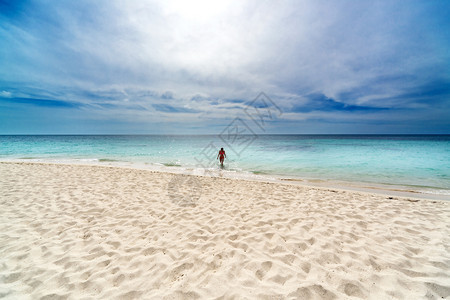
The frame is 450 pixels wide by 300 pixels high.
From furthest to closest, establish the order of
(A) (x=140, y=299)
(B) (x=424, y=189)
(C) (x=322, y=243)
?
(B) (x=424, y=189)
(C) (x=322, y=243)
(A) (x=140, y=299)

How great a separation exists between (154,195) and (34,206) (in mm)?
3534

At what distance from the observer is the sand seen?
2719 mm

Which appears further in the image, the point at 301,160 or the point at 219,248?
the point at 301,160

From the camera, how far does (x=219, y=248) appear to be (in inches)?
146

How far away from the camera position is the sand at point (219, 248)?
272 cm

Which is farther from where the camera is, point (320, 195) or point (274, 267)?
point (320, 195)

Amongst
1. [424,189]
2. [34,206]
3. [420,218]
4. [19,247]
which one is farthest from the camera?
[424,189]

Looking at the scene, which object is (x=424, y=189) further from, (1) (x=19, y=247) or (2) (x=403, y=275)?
(1) (x=19, y=247)

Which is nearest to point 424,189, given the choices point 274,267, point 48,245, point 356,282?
point 356,282

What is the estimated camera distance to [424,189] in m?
9.48

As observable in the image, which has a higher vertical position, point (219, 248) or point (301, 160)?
point (219, 248)

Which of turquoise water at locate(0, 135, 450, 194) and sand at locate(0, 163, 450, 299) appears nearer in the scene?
sand at locate(0, 163, 450, 299)

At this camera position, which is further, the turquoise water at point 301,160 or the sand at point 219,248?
the turquoise water at point 301,160

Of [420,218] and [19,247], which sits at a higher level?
[19,247]
